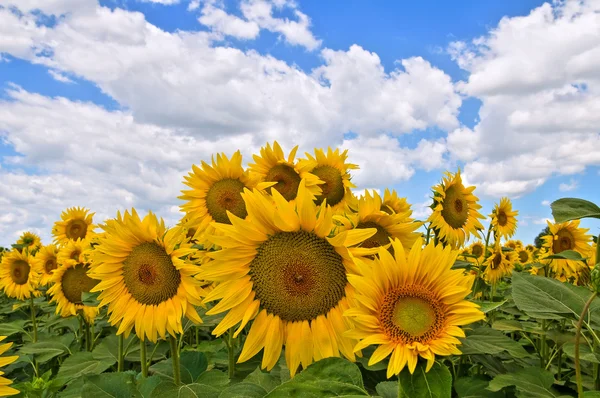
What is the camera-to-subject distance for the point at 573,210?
8.28 ft

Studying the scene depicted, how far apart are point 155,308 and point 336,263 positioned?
138cm

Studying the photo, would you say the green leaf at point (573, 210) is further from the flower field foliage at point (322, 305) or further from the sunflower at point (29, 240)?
the sunflower at point (29, 240)

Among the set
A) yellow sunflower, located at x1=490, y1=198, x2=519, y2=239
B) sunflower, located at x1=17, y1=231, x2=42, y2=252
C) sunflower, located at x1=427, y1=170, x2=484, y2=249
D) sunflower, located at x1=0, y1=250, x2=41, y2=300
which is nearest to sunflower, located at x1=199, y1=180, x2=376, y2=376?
sunflower, located at x1=427, y1=170, x2=484, y2=249

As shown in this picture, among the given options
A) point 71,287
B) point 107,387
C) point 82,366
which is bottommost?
point 82,366

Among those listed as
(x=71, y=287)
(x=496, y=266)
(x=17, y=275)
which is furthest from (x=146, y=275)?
(x=496, y=266)

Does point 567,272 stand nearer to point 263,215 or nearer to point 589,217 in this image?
point 589,217

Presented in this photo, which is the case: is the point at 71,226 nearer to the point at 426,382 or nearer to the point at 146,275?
the point at 146,275

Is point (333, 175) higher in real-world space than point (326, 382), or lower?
higher

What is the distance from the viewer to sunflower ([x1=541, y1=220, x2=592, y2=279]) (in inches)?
231

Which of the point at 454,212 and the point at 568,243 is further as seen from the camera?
the point at 568,243

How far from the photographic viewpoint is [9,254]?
7.55m

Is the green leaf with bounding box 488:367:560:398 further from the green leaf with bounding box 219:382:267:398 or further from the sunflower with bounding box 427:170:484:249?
the sunflower with bounding box 427:170:484:249

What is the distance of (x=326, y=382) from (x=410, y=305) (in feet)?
1.55

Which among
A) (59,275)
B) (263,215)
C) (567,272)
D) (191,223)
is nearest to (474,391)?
(263,215)
